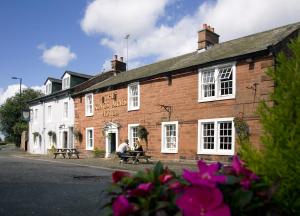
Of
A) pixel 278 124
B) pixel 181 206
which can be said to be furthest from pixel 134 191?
pixel 278 124

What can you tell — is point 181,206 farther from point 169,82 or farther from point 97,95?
point 97,95

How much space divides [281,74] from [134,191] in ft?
5.52

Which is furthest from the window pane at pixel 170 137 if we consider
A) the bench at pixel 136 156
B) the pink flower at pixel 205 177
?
the pink flower at pixel 205 177

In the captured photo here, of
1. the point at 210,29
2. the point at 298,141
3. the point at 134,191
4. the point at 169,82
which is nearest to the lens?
the point at 134,191

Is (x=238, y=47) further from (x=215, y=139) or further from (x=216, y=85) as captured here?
(x=215, y=139)

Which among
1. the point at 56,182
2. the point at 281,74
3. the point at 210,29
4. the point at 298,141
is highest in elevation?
the point at 210,29

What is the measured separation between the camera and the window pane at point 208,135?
19.9 metres

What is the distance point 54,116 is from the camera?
121 feet

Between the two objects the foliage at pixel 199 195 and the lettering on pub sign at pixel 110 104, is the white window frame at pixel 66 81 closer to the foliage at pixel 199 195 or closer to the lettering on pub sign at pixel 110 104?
the lettering on pub sign at pixel 110 104

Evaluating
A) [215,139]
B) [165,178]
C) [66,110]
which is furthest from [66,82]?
[165,178]

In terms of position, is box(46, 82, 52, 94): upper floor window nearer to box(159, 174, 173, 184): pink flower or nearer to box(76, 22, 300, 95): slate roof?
box(76, 22, 300, 95): slate roof

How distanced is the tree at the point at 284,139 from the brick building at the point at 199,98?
44.0 feet

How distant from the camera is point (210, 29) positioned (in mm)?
24797

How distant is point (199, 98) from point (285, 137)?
17.9 metres
